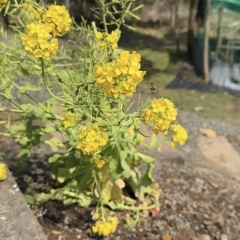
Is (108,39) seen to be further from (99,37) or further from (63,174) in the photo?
(63,174)

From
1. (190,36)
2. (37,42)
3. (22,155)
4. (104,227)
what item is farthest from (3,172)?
(190,36)

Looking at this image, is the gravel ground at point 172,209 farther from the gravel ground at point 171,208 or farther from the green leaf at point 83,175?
the green leaf at point 83,175

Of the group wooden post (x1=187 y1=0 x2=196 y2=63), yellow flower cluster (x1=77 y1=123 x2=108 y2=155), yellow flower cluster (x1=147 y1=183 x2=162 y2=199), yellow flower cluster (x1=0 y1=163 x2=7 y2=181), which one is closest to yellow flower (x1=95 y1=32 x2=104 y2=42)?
yellow flower cluster (x1=77 y1=123 x2=108 y2=155)

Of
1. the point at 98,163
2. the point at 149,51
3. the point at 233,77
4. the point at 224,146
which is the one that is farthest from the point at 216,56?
the point at 98,163

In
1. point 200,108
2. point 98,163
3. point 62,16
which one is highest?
point 62,16

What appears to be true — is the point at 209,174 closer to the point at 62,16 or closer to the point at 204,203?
the point at 204,203

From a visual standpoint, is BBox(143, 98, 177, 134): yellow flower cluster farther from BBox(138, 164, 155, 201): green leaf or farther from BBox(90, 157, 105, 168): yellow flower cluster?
BBox(138, 164, 155, 201): green leaf

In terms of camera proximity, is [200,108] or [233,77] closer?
[200,108]
